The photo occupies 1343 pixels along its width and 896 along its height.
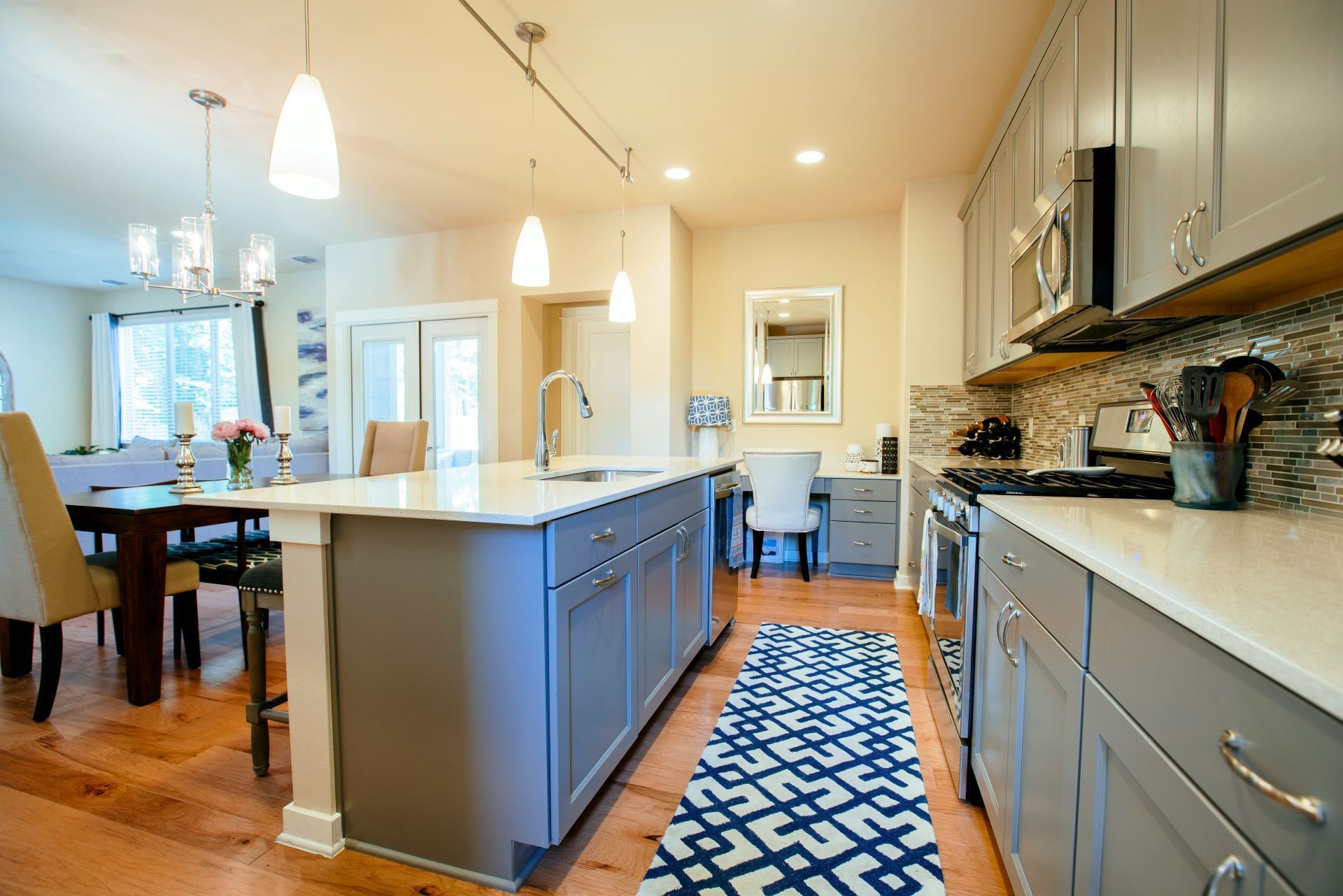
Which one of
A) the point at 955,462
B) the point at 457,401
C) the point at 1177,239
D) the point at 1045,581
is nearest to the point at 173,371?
the point at 457,401

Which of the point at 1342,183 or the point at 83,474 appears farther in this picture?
the point at 83,474

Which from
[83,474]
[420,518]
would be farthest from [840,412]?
[83,474]

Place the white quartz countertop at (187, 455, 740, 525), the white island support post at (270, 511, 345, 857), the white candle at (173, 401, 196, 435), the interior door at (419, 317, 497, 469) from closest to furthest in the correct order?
the white quartz countertop at (187, 455, 740, 525)
the white island support post at (270, 511, 345, 857)
the white candle at (173, 401, 196, 435)
the interior door at (419, 317, 497, 469)

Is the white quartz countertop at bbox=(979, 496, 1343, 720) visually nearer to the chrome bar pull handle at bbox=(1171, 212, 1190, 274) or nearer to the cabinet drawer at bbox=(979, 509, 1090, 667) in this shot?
the cabinet drawer at bbox=(979, 509, 1090, 667)

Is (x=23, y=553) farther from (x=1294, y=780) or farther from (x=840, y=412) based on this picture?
(x=840, y=412)

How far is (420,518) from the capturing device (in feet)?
4.38

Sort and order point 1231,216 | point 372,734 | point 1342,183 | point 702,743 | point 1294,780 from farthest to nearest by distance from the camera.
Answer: point 702,743
point 372,734
point 1231,216
point 1342,183
point 1294,780

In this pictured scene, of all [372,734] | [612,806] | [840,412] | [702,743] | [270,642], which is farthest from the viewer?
[840,412]

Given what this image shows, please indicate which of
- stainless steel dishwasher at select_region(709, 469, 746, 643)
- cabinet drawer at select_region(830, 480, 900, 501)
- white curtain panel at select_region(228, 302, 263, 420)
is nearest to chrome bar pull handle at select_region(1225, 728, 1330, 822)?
stainless steel dishwasher at select_region(709, 469, 746, 643)

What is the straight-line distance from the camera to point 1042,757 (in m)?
1.06

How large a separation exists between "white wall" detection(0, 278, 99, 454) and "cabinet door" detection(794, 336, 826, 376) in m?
8.77

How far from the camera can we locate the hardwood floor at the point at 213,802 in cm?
135

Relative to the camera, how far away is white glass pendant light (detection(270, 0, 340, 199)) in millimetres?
1443

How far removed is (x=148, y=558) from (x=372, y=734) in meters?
1.61
